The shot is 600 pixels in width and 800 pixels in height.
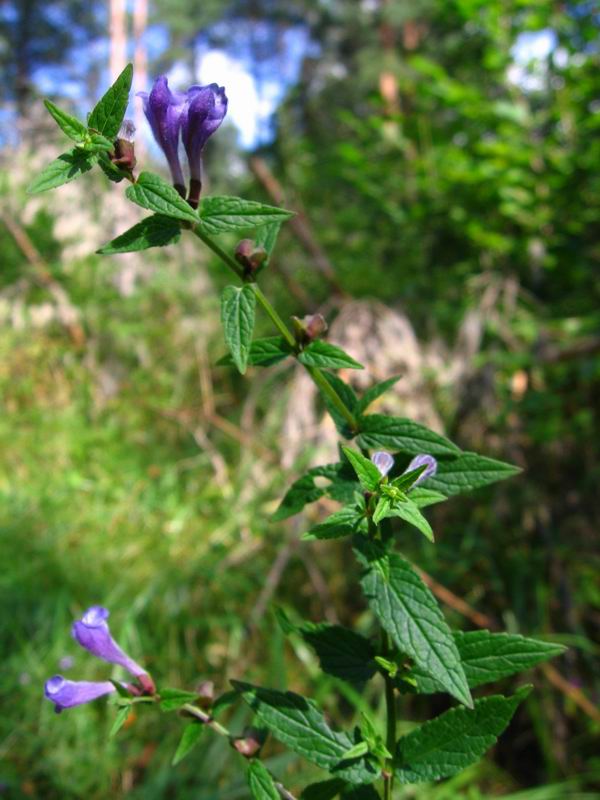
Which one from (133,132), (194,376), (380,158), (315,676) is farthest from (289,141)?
(133,132)

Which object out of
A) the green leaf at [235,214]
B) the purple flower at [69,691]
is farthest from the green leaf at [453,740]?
the green leaf at [235,214]

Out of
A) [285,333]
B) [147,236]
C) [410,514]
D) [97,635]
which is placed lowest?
[97,635]

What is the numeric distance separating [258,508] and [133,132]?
2069 millimetres

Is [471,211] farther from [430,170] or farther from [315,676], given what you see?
[315,676]

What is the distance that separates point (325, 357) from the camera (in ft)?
1.92

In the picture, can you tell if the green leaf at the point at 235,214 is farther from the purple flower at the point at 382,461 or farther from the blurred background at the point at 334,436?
the blurred background at the point at 334,436

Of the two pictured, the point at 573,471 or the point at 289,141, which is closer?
the point at 573,471

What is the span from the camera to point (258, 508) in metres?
2.54

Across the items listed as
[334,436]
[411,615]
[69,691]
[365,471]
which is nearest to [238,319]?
[365,471]

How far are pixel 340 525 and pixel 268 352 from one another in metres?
0.17

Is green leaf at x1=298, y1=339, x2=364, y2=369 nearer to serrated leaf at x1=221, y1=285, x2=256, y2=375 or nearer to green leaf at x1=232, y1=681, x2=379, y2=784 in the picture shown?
serrated leaf at x1=221, y1=285, x2=256, y2=375

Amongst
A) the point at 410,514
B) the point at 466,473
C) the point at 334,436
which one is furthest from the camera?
the point at 334,436

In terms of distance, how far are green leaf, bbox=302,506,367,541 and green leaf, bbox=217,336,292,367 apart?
15 cm

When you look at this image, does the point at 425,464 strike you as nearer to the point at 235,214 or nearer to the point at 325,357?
the point at 325,357
